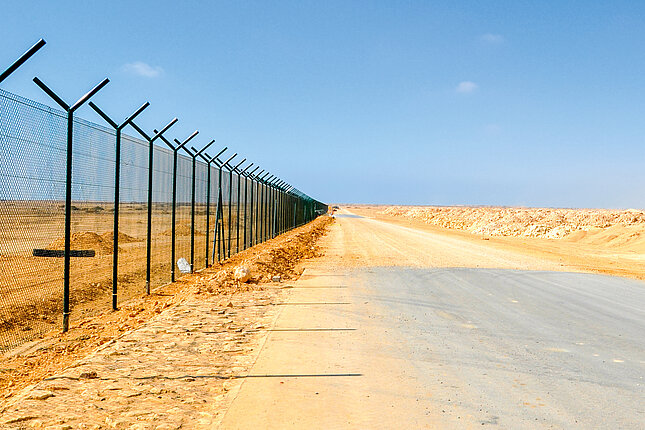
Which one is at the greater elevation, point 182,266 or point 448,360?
point 182,266

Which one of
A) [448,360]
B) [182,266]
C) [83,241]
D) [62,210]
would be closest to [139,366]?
[62,210]

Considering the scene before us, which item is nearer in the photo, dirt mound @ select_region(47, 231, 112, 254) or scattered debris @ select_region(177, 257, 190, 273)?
dirt mound @ select_region(47, 231, 112, 254)

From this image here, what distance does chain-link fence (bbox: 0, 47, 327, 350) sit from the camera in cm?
616

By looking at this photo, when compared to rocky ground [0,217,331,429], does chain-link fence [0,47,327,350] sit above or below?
above

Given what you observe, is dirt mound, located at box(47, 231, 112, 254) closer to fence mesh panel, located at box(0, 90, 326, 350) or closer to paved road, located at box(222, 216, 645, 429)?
fence mesh panel, located at box(0, 90, 326, 350)

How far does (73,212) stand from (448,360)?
16.8 ft

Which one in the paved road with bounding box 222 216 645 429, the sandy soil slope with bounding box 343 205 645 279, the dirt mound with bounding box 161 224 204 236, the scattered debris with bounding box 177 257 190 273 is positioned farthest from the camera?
the sandy soil slope with bounding box 343 205 645 279

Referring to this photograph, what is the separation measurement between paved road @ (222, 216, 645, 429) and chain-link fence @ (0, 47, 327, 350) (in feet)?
9.75

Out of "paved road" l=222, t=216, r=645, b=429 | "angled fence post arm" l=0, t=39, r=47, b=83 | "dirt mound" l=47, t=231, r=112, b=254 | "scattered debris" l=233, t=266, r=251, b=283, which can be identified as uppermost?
"angled fence post arm" l=0, t=39, r=47, b=83

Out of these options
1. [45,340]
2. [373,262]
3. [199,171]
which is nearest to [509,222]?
[373,262]

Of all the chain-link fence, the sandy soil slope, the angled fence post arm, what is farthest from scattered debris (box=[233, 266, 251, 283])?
the sandy soil slope

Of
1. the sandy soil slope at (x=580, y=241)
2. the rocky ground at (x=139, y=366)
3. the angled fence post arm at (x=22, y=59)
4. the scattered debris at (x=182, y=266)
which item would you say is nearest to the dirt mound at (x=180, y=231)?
the scattered debris at (x=182, y=266)

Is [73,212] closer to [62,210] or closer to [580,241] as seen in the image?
[62,210]

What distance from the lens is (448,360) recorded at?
620 cm
